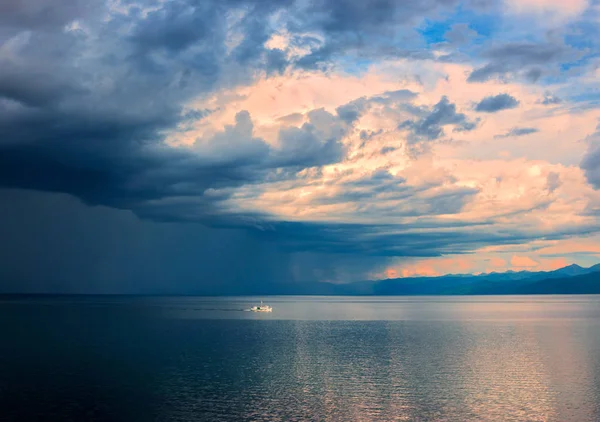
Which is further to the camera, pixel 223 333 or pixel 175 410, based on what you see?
pixel 223 333

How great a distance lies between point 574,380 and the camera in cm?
9419

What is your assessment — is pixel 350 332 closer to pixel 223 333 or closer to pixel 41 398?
pixel 223 333

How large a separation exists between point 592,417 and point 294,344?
298 ft

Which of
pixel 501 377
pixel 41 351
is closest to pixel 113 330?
pixel 41 351

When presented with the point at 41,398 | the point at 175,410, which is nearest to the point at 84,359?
the point at 41,398

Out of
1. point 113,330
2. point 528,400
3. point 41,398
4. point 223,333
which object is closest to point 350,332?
point 223,333

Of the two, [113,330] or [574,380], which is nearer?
[574,380]

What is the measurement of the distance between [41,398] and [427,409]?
5109cm

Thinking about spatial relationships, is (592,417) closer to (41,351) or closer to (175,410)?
(175,410)

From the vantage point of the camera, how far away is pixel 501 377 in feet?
320

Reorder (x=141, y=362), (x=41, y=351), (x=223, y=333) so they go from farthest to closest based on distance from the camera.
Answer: (x=223, y=333)
(x=41, y=351)
(x=141, y=362)

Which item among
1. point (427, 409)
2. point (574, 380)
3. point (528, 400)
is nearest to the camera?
point (427, 409)

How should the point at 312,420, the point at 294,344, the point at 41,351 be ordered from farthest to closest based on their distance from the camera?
the point at 294,344 → the point at 41,351 → the point at 312,420

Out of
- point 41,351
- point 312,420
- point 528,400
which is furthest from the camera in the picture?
point 41,351
